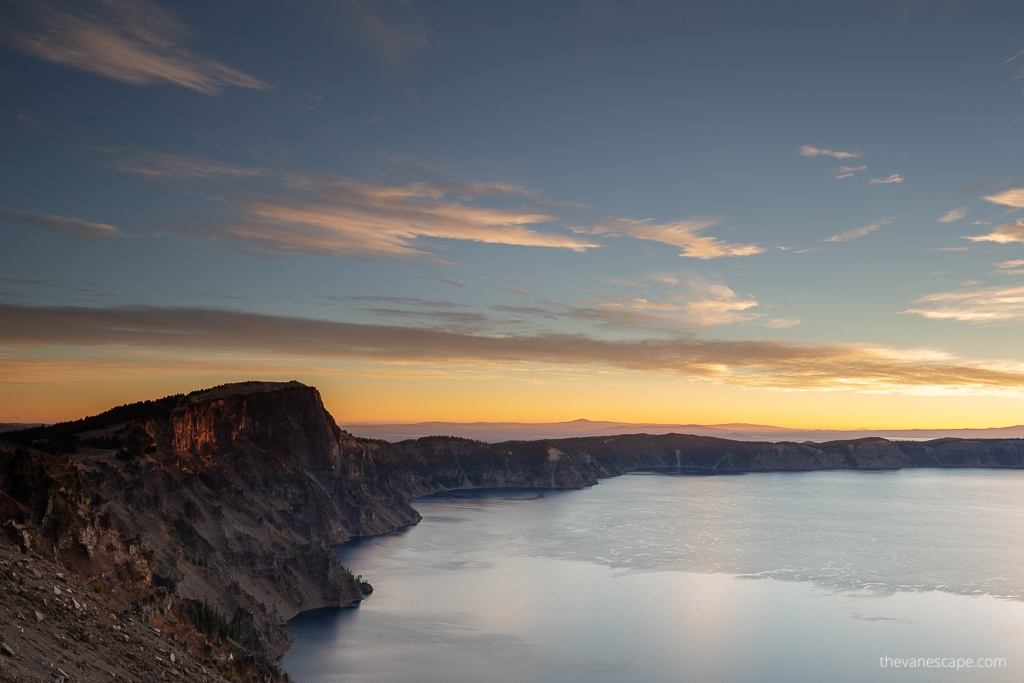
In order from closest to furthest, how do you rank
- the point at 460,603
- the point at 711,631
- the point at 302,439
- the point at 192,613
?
the point at 192,613
the point at 711,631
the point at 460,603
the point at 302,439

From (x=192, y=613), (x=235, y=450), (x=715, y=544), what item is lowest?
(x=715, y=544)

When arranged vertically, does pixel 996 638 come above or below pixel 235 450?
below

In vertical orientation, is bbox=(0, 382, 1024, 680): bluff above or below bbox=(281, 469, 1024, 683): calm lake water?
above

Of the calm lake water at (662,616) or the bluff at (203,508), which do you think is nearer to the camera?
the bluff at (203,508)

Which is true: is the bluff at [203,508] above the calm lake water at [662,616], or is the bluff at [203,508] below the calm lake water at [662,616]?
above

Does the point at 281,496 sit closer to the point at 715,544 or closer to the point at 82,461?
the point at 82,461

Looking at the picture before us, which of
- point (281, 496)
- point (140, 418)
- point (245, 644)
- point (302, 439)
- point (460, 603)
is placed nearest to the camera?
point (245, 644)

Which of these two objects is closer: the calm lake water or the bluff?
the bluff

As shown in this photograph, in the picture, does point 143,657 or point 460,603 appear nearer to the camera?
point 143,657

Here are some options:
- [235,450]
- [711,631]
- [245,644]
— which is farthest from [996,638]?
[235,450]

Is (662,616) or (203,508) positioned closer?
(203,508)

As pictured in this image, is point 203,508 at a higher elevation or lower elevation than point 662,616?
higher
